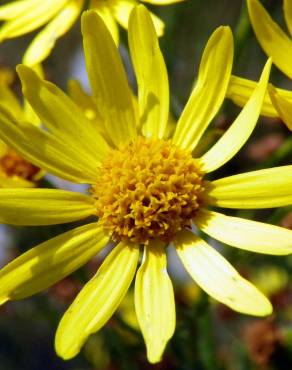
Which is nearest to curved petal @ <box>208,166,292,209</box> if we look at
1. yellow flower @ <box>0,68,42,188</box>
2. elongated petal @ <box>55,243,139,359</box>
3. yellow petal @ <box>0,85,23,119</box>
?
elongated petal @ <box>55,243,139,359</box>

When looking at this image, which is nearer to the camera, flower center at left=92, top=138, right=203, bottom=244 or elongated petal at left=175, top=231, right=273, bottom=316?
elongated petal at left=175, top=231, right=273, bottom=316

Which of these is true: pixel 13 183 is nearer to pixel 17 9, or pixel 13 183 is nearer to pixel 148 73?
pixel 148 73

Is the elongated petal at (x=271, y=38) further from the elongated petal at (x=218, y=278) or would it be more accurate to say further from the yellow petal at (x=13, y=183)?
the yellow petal at (x=13, y=183)

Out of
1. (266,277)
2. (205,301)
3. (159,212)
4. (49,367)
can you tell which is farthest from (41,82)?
(49,367)

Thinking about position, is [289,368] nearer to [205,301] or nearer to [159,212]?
[205,301]

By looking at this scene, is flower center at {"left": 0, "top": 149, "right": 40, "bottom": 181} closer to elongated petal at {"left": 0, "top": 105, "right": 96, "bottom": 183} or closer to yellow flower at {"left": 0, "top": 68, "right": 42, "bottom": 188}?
yellow flower at {"left": 0, "top": 68, "right": 42, "bottom": 188}

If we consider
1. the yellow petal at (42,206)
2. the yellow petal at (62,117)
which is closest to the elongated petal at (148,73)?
the yellow petal at (62,117)
